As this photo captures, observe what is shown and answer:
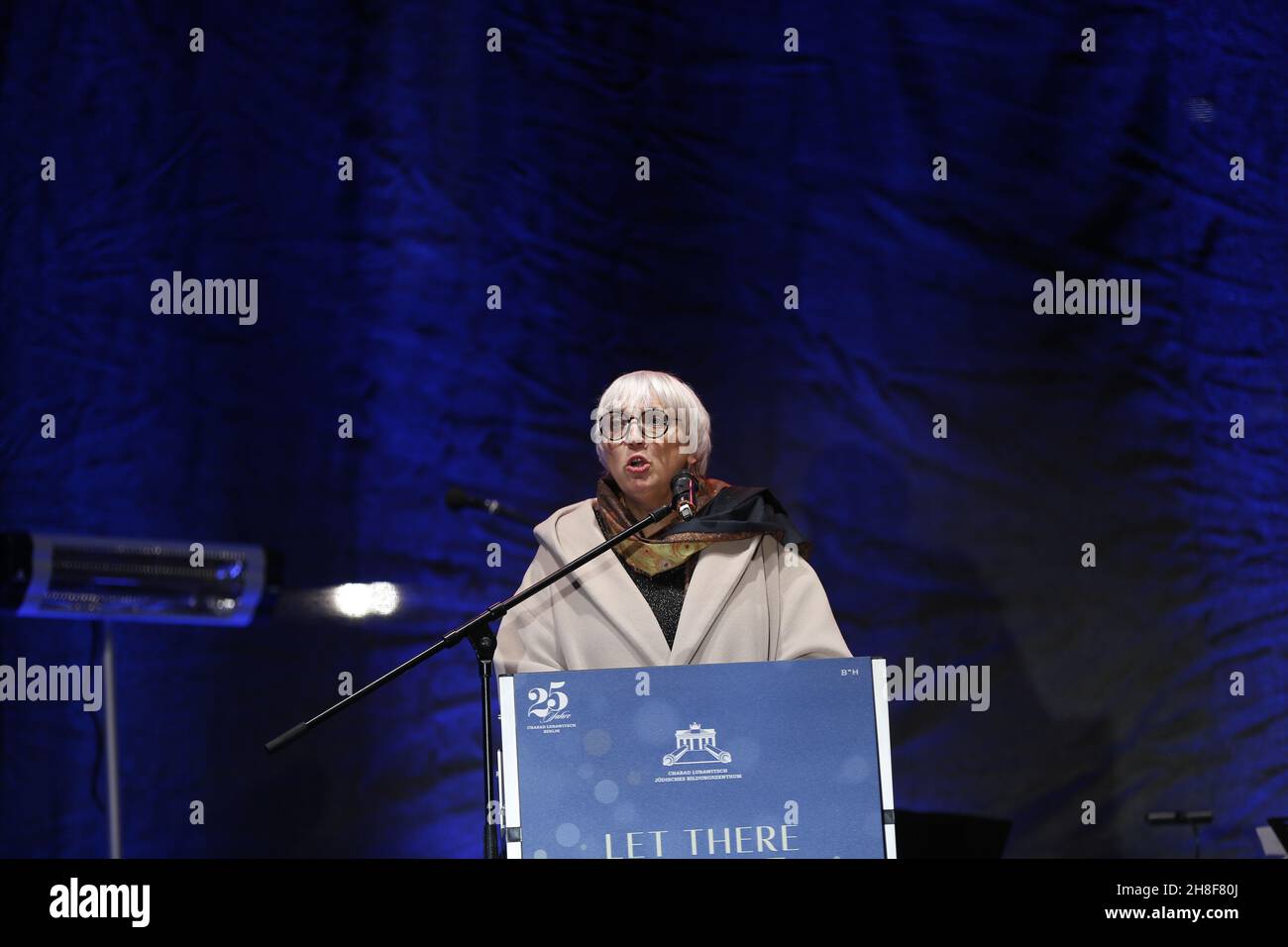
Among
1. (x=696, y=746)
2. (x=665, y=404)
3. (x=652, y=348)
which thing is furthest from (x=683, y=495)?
(x=652, y=348)

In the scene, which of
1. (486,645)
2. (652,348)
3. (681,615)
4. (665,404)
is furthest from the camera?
(652,348)

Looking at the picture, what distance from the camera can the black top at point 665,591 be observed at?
3.22m

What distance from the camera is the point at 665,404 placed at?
3299 mm

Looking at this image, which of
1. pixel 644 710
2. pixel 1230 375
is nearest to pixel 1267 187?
pixel 1230 375

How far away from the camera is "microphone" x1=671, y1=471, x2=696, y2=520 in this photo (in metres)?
2.87

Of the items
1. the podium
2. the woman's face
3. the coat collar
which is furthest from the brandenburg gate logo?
the woman's face

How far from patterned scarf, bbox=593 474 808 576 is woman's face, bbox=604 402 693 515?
3.1 inches

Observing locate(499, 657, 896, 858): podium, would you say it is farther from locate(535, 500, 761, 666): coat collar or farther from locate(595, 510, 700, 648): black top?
locate(595, 510, 700, 648): black top

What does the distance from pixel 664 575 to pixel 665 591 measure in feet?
0.14

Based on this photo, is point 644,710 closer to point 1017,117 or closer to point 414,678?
point 414,678

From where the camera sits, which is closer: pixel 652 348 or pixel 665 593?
pixel 665 593

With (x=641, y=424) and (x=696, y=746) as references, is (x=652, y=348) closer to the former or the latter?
(x=641, y=424)

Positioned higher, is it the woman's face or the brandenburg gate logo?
the woman's face

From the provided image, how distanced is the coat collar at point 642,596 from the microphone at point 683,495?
1.15ft
